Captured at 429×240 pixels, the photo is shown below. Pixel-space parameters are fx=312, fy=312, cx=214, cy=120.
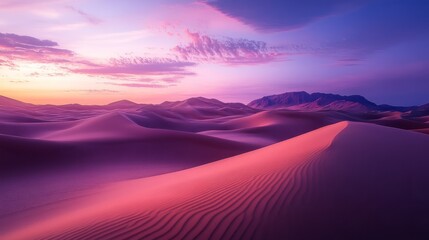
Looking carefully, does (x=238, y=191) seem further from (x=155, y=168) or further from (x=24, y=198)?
(x=155, y=168)

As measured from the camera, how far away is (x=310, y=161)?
5.86m

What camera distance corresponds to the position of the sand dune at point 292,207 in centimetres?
347

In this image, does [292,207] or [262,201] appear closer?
[292,207]

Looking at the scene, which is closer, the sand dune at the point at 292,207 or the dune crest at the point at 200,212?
the sand dune at the point at 292,207

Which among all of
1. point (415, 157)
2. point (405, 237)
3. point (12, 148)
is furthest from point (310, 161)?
point (12, 148)

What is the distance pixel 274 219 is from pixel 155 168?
994 cm

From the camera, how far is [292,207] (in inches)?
154

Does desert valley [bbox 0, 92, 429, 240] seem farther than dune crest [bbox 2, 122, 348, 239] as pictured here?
No

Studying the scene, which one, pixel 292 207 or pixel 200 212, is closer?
pixel 292 207

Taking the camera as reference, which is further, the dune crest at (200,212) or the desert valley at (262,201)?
the dune crest at (200,212)

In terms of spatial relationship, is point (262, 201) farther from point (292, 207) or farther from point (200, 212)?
point (200, 212)

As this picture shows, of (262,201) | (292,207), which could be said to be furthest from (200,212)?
(292,207)

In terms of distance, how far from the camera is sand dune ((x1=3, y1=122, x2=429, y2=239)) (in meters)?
3.47

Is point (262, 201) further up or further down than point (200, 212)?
further up
